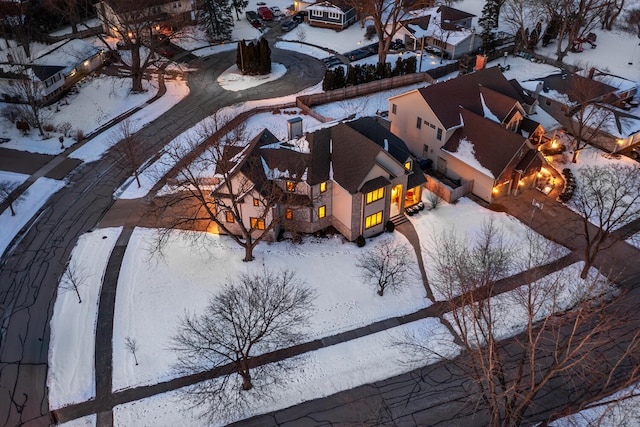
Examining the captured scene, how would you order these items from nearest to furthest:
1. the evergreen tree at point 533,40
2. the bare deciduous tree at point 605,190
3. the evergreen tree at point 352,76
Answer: the bare deciduous tree at point 605,190, the evergreen tree at point 352,76, the evergreen tree at point 533,40

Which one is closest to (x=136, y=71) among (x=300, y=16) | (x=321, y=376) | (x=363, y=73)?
(x=363, y=73)

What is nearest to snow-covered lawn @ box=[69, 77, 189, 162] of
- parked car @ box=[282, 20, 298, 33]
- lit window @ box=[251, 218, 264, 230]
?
lit window @ box=[251, 218, 264, 230]

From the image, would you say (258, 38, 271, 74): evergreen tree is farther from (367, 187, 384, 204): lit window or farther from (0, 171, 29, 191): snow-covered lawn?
(367, 187, 384, 204): lit window

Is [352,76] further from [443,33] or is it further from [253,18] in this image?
[253,18]

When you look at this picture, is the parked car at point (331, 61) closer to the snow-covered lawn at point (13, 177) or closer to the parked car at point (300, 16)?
the parked car at point (300, 16)

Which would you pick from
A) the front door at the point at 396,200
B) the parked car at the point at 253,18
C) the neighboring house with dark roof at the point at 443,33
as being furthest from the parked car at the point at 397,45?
the front door at the point at 396,200

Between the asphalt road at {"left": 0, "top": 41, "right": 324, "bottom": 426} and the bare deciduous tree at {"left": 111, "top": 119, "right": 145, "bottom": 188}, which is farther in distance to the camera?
the bare deciduous tree at {"left": 111, "top": 119, "right": 145, "bottom": 188}
